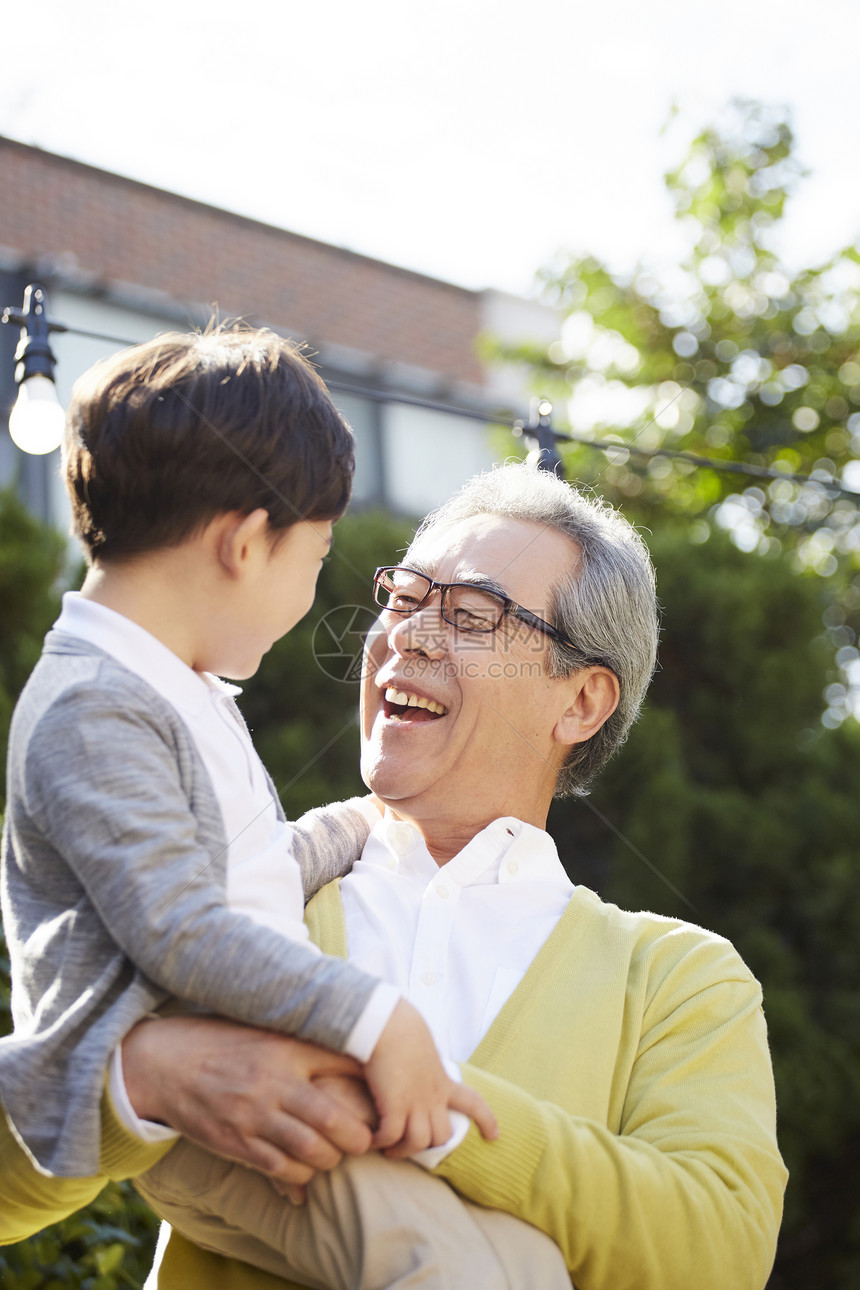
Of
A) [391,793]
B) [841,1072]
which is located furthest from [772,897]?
[391,793]

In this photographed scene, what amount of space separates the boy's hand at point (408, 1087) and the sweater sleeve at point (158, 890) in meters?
0.05

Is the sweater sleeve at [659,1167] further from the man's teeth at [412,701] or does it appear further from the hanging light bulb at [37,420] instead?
the hanging light bulb at [37,420]

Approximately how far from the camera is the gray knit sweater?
4.16ft

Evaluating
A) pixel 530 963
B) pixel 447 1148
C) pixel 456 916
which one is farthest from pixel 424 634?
pixel 447 1148

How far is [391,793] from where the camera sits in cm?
221

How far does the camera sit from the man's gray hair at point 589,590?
7.92ft

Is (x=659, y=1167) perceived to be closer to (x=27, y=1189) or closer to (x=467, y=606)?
(x=27, y=1189)

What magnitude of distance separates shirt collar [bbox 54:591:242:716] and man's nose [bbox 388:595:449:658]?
0.85 meters

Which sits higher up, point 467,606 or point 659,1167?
point 467,606

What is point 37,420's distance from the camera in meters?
2.57

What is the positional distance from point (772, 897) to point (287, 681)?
2663 millimetres

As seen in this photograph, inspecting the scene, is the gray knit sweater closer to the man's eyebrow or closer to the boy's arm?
the boy's arm

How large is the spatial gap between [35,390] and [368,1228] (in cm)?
195

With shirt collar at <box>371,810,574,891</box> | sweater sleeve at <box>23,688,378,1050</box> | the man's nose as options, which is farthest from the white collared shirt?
sweater sleeve at <box>23,688,378,1050</box>
